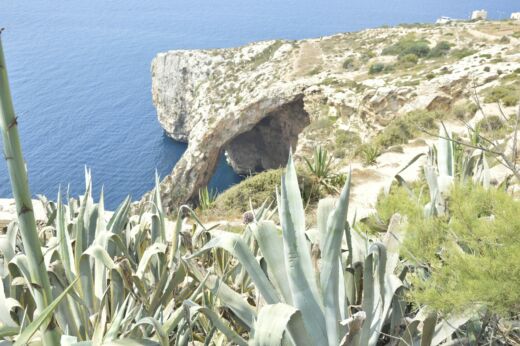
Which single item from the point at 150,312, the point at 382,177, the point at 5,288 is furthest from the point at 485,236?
the point at 382,177

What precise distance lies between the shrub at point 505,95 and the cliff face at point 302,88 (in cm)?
73

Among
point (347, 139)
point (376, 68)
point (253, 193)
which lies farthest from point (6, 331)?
point (376, 68)

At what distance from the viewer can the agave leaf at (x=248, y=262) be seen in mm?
2160

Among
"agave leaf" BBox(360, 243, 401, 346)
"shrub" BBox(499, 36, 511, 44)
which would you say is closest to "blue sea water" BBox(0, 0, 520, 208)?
"agave leaf" BBox(360, 243, 401, 346)

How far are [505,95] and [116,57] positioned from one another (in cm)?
6624

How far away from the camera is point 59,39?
78125mm

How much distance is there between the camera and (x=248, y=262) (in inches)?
87.2

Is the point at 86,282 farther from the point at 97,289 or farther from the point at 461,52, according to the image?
the point at 461,52

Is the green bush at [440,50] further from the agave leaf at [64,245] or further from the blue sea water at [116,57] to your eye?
the agave leaf at [64,245]

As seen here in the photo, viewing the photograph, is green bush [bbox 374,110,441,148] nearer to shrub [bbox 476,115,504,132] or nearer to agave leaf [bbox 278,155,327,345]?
shrub [bbox 476,115,504,132]

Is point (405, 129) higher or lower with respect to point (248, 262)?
lower

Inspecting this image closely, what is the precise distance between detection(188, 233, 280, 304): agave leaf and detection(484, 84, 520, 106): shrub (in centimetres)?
1205

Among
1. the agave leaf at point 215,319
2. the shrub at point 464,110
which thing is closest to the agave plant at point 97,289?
the agave leaf at point 215,319

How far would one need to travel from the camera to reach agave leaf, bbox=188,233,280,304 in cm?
216
